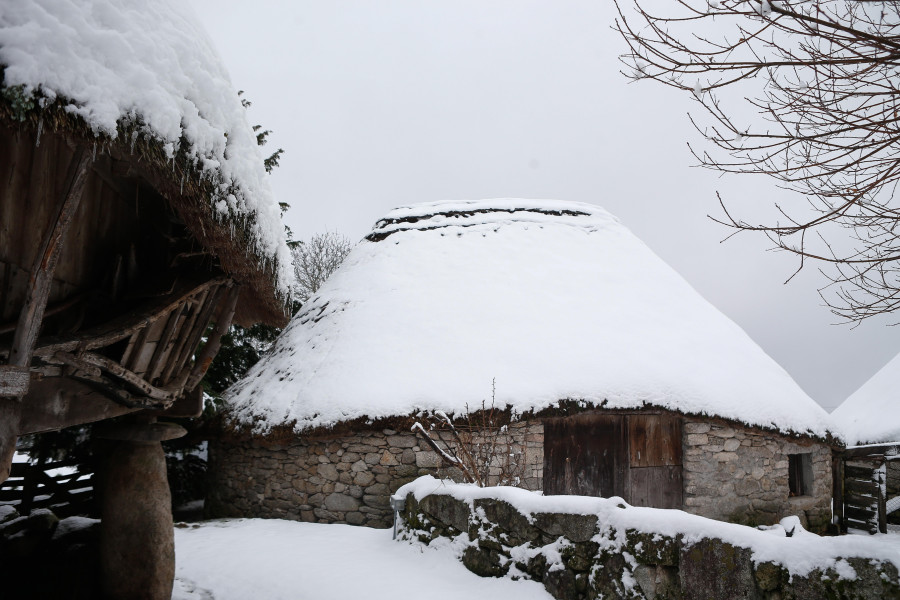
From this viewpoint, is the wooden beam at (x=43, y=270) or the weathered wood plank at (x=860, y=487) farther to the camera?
the weathered wood plank at (x=860, y=487)

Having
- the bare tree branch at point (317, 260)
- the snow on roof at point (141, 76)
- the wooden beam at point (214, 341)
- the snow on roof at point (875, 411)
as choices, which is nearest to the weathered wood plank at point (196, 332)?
the wooden beam at point (214, 341)

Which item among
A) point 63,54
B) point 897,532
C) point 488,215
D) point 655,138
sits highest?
point 655,138

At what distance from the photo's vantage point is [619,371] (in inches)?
307

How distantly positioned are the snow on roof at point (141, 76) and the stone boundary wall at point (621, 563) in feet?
8.68

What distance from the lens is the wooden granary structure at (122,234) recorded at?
2301 mm

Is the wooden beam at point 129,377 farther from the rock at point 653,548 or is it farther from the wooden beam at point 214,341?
the rock at point 653,548

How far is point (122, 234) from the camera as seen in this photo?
3979 millimetres

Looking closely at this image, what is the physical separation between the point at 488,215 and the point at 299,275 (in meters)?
14.1

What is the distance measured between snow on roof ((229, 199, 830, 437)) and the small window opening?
0.67 metres

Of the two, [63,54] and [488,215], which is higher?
[488,215]

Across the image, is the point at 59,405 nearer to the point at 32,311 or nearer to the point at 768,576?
the point at 32,311

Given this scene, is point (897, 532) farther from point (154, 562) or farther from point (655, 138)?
point (655, 138)

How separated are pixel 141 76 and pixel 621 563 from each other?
3243 millimetres

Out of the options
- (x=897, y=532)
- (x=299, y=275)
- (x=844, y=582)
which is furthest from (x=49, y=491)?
(x=299, y=275)
